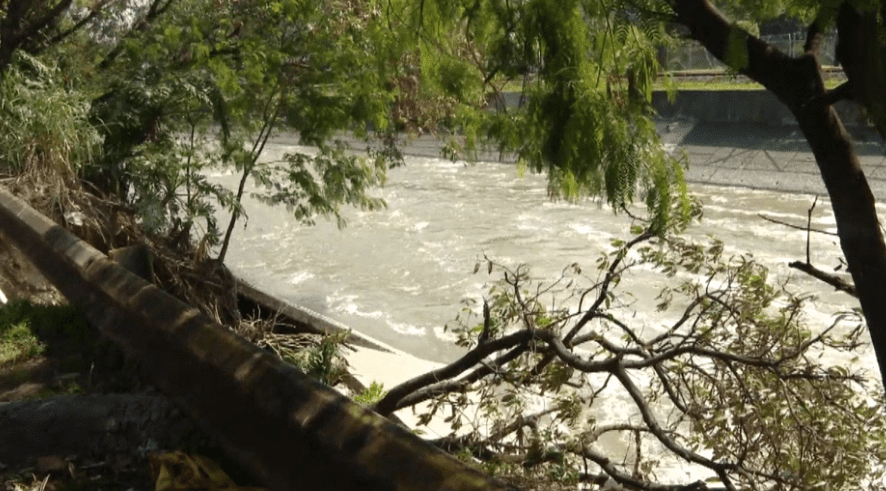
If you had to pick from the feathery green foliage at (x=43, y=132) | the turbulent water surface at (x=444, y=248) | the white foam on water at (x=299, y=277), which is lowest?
the white foam on water at (x=299, y=277)

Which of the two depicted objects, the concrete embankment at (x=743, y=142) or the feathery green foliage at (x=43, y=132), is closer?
the feathery green foliage at (x=43, y=132)

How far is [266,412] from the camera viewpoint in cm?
318

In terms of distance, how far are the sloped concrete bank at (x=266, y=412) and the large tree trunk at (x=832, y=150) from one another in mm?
1678

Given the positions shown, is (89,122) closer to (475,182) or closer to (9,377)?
(9,377)

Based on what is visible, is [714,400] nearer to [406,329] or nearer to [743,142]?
[406,329]

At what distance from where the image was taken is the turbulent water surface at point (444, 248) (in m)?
13.5

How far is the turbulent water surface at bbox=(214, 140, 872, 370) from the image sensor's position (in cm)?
1351

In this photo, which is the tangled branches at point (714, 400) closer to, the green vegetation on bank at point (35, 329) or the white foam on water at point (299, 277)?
the green vegetation on bank at point (35, 329)

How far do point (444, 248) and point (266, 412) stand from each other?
14058 mm

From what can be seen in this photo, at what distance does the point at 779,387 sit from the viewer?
4.40m

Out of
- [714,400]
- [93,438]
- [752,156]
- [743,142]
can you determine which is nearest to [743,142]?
[743,142]

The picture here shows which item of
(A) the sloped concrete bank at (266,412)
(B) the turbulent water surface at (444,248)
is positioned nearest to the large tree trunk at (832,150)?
(A) the sloped concrete bank at (266,412)

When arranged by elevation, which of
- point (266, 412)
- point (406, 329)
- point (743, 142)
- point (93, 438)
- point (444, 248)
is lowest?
point (406, 329)

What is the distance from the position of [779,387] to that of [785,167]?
17.2 m
